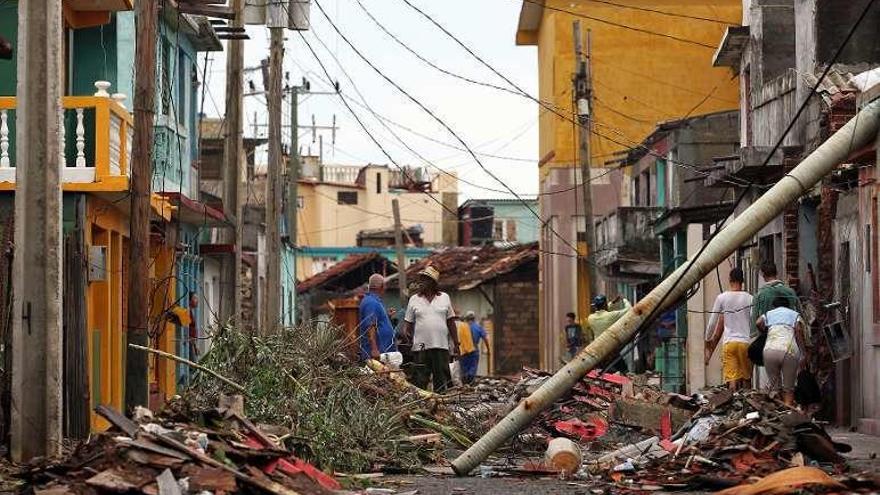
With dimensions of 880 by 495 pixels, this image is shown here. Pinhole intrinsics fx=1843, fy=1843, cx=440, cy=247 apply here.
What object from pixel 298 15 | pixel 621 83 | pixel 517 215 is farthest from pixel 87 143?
pixel 517 215

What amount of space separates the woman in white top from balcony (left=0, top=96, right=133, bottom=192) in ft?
25.0

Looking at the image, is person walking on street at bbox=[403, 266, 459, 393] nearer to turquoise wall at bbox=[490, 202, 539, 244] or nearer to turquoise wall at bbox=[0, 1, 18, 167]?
turquoise wall at bbox=[0, 1, 18, 167]

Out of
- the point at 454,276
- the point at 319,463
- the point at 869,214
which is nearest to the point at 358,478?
the point at 319,463

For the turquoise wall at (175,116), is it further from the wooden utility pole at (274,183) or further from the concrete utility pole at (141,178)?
the concrete utility pole at (141,178)

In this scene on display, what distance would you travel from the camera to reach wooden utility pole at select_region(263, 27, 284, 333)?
32.0 metres

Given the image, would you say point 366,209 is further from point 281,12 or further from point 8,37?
point 8,37

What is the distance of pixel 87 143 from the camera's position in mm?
21547

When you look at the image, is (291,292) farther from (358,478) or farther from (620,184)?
(358,478)

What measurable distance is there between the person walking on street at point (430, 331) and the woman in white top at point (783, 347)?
418 centimetres

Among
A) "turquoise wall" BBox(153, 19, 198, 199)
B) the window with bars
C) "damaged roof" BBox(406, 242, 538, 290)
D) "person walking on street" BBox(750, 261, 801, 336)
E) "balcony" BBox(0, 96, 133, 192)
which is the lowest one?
"person walking on street" BBox(750, 261, 801, 336)

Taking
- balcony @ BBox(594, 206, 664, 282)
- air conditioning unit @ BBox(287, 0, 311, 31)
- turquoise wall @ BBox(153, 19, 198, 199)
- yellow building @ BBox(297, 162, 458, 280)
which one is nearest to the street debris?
turquoise wall @ BBox(153, 19, 198, 199)

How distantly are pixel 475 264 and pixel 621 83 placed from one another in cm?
1137

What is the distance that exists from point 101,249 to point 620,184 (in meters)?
37.5

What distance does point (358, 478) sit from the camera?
14.1 m
